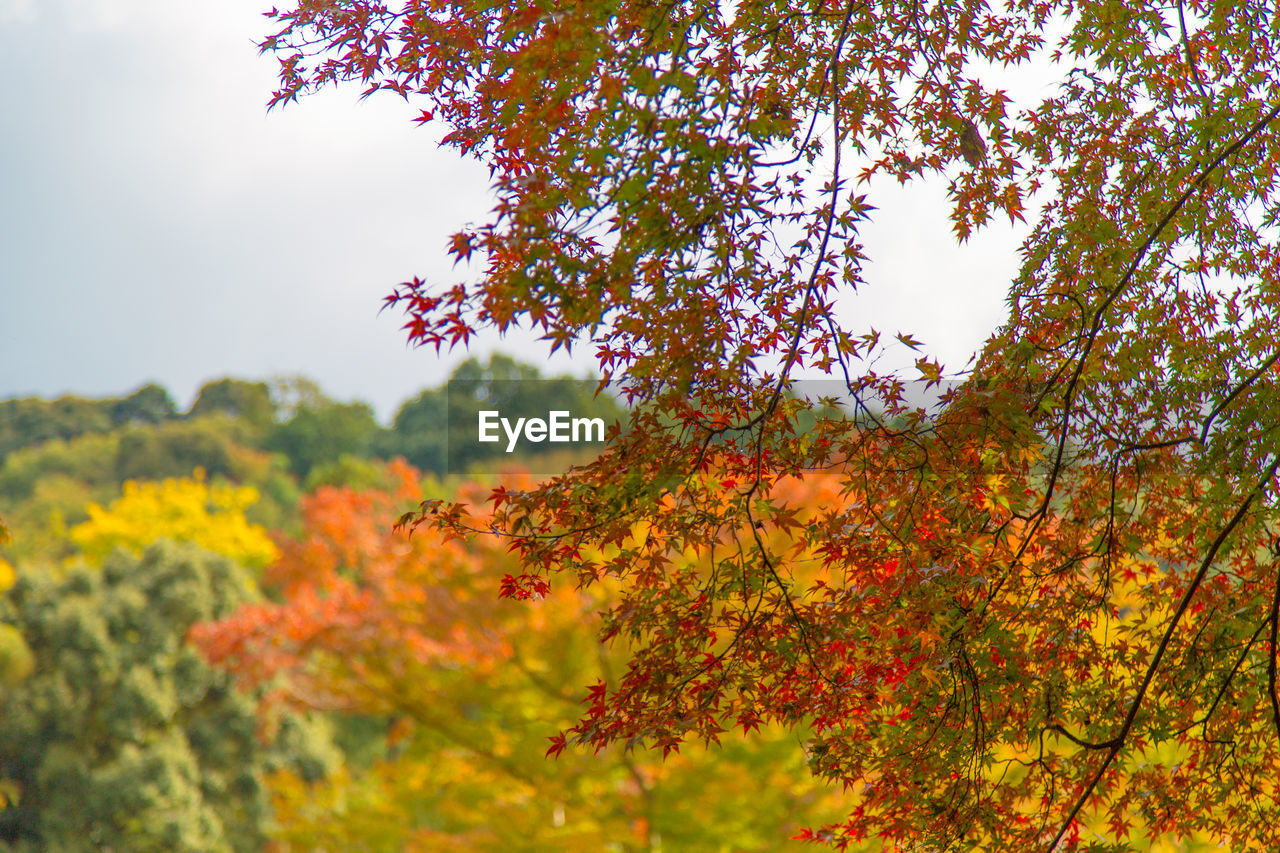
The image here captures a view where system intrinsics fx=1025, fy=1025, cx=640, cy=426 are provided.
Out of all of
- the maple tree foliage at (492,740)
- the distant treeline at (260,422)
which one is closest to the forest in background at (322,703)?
the maple tree foliage at (492,740)

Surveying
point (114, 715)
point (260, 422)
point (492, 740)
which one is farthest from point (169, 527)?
point (260, 422)

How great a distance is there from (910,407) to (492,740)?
5749 millimetres

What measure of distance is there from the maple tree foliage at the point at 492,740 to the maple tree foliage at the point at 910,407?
11.3ft

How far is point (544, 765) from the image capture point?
23.4 ft

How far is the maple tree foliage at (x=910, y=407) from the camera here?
1857 millimetres

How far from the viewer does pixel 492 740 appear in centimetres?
750

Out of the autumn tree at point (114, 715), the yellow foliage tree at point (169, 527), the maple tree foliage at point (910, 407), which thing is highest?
the maple tree foliage at point (910, 407)

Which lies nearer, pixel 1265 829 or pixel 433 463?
pixel 1265 829

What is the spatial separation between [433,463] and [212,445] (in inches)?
272

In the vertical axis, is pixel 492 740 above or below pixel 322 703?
above

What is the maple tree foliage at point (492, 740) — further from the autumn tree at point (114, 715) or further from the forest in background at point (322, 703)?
the autumn tree at point (114, 715)

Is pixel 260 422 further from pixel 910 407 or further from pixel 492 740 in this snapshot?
pixel 910 407

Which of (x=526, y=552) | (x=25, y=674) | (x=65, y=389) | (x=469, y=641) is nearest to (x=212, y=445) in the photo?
(x=65, y=389)

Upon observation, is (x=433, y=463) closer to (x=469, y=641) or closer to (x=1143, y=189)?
(x=469, y=641)
